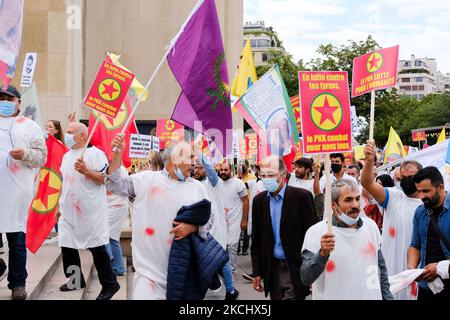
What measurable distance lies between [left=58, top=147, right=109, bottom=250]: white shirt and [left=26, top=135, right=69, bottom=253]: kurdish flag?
15.6 inches

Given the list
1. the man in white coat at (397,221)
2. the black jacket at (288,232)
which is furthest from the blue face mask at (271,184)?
the man in white coat at (397,221)

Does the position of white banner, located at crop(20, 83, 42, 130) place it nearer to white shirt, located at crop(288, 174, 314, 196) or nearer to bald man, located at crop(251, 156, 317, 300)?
white shirt, located at crop(288, 174, 314, 196)

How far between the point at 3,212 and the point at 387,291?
138 inches

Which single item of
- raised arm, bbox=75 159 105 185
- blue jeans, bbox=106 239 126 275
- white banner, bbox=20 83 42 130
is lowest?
blue jeans, bbox=106 239 126 275

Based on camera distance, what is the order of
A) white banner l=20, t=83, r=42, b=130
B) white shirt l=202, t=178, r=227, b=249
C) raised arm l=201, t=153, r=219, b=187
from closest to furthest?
raised arm l=201, t=153, r=219, b=187
white shirt l=202, t=178, r=227, b=249
white banner l=20, t=83, r=42, b=130

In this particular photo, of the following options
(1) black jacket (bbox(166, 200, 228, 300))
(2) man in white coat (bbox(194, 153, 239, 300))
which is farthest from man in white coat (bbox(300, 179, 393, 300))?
(2) man in white coat (bbox(194, 153, 239, 300))

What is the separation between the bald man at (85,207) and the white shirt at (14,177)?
0.61 metres

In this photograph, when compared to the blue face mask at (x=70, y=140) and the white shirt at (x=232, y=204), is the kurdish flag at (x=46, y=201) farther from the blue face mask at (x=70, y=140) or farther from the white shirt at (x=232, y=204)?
the white shirt at (x=232, y=204)

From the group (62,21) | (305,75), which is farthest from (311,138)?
(62,21)

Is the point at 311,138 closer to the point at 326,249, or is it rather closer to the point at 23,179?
the point at 326,249

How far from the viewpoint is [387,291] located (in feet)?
16.1

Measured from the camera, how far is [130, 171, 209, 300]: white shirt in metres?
5.27

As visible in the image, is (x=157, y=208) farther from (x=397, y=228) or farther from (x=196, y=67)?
(x=397, y=228)

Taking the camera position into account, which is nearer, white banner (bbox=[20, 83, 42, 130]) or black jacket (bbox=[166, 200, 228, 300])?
black jacket (bbox=[166, 200, 228, 300])
